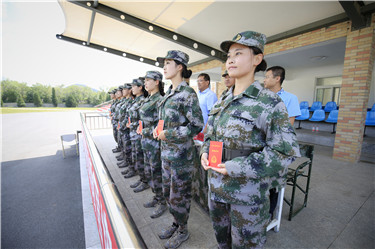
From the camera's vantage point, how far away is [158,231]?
2186 mm

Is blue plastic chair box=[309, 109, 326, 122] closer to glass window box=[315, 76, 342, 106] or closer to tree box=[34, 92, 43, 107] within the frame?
glass window box=[315, 76, 342, 106]

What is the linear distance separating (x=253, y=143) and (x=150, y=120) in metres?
1.85

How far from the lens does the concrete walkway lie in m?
2.00

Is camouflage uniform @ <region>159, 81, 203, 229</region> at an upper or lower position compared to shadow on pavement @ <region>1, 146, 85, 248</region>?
upper

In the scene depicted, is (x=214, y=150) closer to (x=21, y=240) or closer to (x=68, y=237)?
(x=68, y=237)

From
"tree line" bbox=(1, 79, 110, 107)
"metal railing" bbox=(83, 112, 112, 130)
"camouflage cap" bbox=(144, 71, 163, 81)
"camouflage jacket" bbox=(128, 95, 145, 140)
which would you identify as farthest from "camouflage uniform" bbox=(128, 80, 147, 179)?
"tree line" bbox=(1, 79, 110, 107)

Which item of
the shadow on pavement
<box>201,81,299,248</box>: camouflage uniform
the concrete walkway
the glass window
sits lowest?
the shadow on pavement

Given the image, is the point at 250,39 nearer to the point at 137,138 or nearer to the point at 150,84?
the point at 150,84

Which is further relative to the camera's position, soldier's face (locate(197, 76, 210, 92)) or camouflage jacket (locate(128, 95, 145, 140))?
soldier's face (locate(197, 76, 210, 92))

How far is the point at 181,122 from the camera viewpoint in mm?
1990

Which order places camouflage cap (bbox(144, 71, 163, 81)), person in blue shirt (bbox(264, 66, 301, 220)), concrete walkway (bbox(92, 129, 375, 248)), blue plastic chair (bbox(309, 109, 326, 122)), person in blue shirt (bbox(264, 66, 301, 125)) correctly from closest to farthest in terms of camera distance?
1. concrete walkway (bbox(92, 129, 375, 248))
2. person in blue shirt (bbox(264, 66, 301, 220))
3. person in blue shirt (bbox(264, 66, 301, 125))
4. camouflage cap (bbox(144, 71, 163, 81))
5. blue plastic chair (bbox(309, 109, 326, 122))

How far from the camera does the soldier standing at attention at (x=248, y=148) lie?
3.33 ft

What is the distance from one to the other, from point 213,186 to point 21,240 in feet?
11.1

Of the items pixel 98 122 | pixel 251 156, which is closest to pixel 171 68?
pixel 251 156
